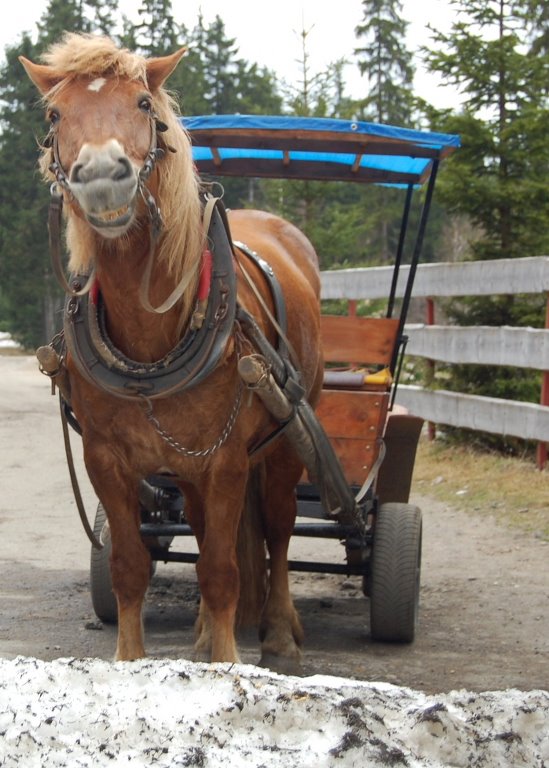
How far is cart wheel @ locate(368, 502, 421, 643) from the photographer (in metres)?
5.04

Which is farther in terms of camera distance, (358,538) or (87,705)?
(358,538)

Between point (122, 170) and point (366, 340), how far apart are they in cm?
311

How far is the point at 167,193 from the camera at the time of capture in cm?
383

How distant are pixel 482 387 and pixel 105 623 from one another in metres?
5.86

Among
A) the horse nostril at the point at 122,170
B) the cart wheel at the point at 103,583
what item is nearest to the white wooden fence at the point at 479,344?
the cart wheel at the point at 103,583

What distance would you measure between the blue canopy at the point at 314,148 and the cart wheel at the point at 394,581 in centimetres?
175

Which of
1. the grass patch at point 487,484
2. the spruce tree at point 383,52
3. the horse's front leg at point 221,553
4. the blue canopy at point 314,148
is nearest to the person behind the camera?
the horse's front leg at point 221,553

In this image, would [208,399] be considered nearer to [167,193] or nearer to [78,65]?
[167,193]

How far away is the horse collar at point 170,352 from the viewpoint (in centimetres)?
381

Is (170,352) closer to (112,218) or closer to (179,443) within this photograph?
(179,443)

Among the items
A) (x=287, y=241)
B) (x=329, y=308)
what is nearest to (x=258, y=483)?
(x=287, y=241)

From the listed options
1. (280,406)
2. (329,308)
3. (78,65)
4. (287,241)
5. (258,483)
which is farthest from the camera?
(329,308)

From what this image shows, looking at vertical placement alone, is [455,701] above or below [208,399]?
below

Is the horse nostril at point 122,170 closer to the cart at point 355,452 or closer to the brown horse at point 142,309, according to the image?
the brown horse at point 142,309
